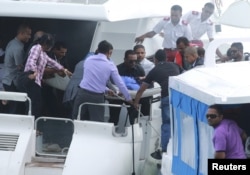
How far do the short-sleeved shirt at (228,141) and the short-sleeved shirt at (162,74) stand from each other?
2883mm

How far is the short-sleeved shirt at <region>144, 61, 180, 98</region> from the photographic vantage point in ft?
32.3

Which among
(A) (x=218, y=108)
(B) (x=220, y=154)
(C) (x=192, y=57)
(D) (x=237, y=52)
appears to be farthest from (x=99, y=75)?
(B) (x=220, y=154)

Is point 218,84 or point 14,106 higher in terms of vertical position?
point 218,84

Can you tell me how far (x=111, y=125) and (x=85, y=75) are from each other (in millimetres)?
736

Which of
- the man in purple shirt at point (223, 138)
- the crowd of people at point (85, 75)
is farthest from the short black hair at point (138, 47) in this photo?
the man in purple shirt at point (223, 138)

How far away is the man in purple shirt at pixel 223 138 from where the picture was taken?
6.83m

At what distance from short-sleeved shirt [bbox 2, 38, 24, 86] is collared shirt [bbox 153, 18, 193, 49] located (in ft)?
7.43

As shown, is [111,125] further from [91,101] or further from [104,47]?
[104,47]

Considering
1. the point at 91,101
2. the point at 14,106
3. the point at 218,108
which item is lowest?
the point at 14,106

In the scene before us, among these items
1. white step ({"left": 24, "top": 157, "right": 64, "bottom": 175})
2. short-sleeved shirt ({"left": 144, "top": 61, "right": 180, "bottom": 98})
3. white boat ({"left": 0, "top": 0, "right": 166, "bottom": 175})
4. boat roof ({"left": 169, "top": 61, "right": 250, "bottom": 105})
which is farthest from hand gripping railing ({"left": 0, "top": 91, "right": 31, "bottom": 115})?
boat roof ({"left": 169, "top": 61, "right": 250, "bottom": 105})

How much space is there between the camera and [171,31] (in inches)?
477

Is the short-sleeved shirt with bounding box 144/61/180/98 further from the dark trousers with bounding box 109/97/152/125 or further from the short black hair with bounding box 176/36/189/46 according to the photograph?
the short black hair with bounding box 176/36/189/46

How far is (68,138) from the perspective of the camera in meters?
10.1

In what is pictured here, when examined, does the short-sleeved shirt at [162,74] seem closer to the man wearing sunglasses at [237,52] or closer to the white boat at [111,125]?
the white boat at [111,125]
